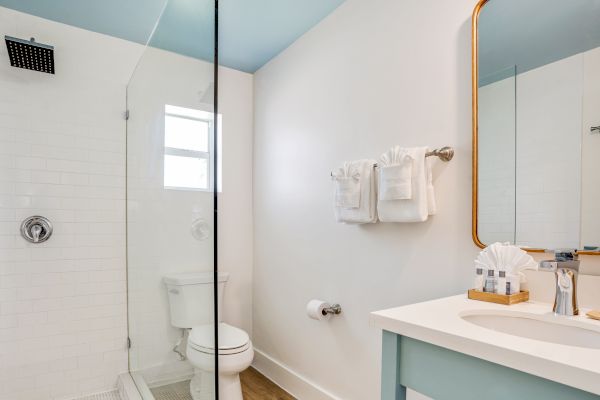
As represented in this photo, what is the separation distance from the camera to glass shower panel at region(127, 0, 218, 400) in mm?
1393

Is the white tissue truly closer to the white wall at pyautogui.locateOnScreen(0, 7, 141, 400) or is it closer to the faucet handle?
the faucet handle

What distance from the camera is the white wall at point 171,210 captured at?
4.93 ft

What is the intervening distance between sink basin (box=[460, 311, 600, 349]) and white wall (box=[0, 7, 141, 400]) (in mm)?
2202

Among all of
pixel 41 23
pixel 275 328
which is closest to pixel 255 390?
pixel 275 328

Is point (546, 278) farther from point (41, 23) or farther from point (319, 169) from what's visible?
point (41, 23)

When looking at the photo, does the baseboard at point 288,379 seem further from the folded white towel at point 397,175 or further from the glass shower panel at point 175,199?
the folded white towel at point 397,175

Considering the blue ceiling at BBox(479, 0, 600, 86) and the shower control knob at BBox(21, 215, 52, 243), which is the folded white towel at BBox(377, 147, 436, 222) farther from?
the shower control knob at BBox(21, 215, 52, 243)

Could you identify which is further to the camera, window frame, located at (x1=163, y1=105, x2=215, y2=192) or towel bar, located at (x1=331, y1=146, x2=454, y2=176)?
towel bar, located at (x1=331, y1=146, x2=454, y2=176)

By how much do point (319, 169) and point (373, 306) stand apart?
86 cm

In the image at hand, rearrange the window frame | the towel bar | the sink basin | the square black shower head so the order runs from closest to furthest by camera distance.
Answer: the sink basin → the window frame → the towel bar → the square black shower head

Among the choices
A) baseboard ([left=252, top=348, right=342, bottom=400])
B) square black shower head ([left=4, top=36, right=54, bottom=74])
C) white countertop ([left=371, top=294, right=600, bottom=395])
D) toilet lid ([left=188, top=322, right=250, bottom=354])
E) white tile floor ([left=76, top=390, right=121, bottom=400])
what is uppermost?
square black shower head ([left=4, top=36, right=54, bottom=74])

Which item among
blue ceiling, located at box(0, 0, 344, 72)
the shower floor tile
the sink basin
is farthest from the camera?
blue ceiling, located at box(0, 0, 344, 72)

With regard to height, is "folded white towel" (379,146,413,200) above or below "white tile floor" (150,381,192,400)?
above

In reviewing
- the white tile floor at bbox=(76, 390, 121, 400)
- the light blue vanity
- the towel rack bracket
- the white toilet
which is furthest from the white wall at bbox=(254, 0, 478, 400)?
the white tile floor at bbox=(76, 390, 121, 400)
